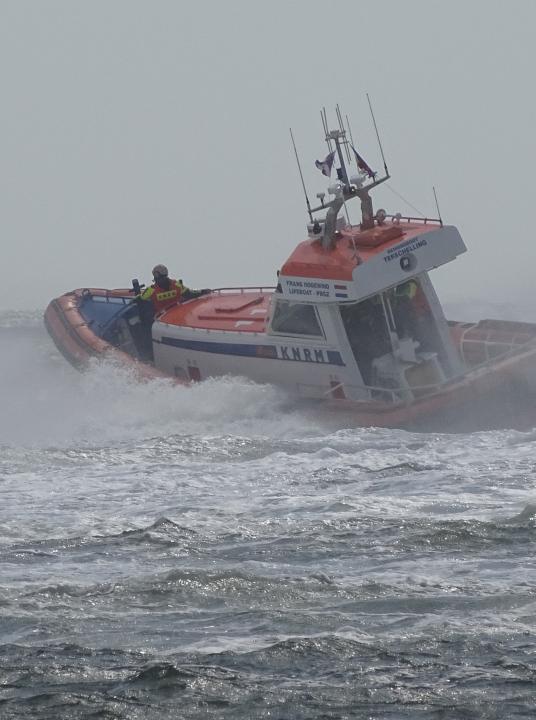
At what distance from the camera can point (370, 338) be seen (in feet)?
45.6

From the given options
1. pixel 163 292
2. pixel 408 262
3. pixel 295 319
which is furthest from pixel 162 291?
pixel 408 262

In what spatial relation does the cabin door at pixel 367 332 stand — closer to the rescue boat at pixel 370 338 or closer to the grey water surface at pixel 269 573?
the rescue boat at pixel 370 338

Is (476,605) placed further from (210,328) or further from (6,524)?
(210,328)

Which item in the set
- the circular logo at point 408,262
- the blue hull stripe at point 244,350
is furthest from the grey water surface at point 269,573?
the circular logo at point 408,262

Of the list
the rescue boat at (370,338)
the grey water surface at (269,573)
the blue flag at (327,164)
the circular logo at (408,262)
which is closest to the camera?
the grey water surface at (269,573)

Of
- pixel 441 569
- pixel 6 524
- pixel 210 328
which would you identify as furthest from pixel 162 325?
pixel 441 569

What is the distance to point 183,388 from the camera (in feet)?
47.5

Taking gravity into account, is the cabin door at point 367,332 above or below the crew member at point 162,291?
below

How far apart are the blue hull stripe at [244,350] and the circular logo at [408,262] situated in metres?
1.02

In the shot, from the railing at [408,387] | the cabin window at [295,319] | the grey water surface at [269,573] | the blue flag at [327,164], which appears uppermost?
the blue flag at [327,164]

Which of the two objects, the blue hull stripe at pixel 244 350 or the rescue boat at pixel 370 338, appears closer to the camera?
the rescue boat at pixel 370 338

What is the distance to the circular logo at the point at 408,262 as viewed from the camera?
535 inches

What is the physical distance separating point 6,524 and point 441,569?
3.19 meters

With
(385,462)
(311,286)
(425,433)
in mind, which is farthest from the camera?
(311,286)
